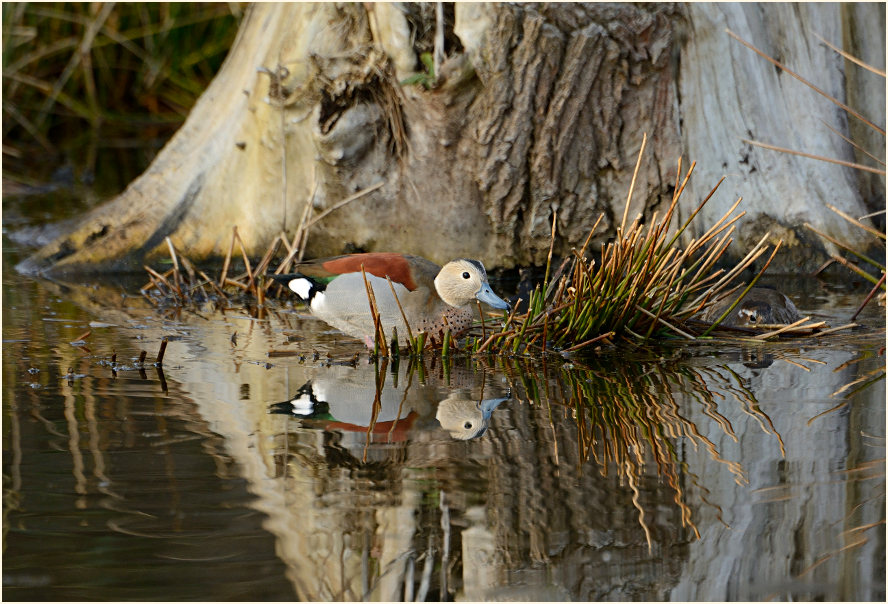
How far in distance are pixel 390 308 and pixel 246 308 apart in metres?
1.69

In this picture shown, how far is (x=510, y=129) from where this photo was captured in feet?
23.7

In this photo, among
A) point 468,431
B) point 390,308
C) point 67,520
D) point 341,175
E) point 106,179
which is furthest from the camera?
point 106,179

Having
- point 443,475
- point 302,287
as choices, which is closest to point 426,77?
point 302,287

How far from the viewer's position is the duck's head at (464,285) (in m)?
5.45

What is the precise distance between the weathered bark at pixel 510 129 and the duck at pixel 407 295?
1.92 metres

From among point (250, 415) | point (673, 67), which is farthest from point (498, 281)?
point (250, 415)

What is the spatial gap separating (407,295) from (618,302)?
1.09m

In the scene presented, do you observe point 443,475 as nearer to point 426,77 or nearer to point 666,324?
point 666,324

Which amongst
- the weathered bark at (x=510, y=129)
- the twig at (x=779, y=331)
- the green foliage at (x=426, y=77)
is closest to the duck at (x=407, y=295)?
the twig at (x=779, y=331)

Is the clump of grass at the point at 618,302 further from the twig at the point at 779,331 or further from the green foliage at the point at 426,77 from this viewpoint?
the green foliage at the point at 426,77

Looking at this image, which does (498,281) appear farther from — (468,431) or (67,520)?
(67,520)

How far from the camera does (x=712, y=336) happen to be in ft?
18.6

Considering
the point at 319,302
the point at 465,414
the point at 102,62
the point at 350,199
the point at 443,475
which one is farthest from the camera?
the point at 102,62

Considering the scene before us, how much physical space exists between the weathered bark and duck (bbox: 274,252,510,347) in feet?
6.30
